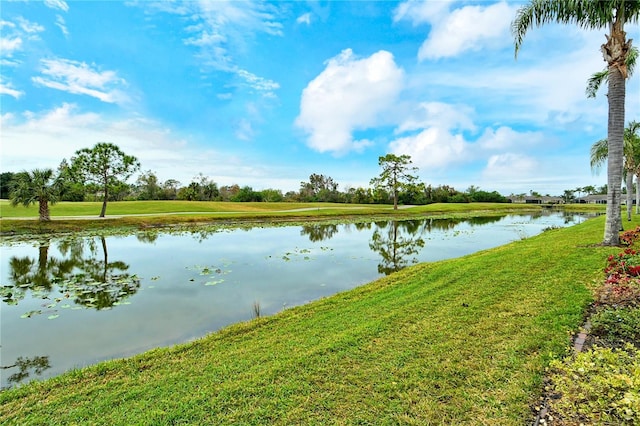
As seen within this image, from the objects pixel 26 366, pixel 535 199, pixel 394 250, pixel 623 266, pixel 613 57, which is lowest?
pixel 26 366

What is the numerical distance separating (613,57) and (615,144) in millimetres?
2576

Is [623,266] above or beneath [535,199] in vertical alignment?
beneath

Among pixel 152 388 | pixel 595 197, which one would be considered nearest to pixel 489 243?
pixel 152 388

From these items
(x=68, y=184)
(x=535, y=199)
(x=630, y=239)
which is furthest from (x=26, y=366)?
(x=535, y=199)

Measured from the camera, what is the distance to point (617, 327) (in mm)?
3996

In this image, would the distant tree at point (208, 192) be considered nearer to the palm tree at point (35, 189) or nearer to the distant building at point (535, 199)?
the palm tree at point (35, 189)

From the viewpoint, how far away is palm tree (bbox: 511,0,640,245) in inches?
340

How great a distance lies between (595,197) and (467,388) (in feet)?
407

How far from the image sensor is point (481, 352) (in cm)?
408

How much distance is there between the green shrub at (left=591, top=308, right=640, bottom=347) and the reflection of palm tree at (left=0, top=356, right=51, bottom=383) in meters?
8.47

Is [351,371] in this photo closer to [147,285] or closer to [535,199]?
[147,285]

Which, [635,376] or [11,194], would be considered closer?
[635,376]

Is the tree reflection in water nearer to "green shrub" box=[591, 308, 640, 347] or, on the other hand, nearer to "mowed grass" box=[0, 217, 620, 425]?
"mowed grass" box=[0, 217, 620, 425]

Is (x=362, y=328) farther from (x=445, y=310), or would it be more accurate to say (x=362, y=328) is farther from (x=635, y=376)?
(x=635, y=376)
